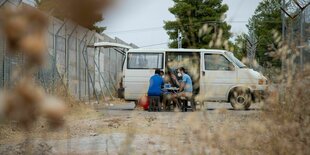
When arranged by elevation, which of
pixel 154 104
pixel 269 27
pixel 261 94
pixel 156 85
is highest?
pixel 269 27

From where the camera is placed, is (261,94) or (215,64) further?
(215,64)

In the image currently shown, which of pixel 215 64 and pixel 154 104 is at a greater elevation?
pixel 215 64

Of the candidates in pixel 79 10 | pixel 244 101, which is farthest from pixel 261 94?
pixel 79 10

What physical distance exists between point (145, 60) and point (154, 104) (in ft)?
7.42

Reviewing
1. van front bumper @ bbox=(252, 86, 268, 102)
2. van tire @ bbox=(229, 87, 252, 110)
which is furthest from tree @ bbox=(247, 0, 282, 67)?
van tire @ bbox=(229, 87, 252, 110)

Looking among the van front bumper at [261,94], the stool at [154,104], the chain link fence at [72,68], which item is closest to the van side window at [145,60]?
the chain link fence at [72,68]

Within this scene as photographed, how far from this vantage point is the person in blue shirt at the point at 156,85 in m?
14.1

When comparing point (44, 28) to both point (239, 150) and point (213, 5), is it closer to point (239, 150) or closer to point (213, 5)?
point (239, 150)

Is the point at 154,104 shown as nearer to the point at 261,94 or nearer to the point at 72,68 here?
the point at 72,68

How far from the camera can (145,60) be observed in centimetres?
1597

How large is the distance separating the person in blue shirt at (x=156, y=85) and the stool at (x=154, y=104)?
12 centimetres

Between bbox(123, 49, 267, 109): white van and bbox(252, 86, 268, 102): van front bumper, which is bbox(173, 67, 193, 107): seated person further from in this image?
bbox(252, 86, 268, 102): van front bumper

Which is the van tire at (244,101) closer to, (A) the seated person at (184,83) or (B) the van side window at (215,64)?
(A) the seated person at (184,83)

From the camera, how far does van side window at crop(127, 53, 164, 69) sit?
1581cm
